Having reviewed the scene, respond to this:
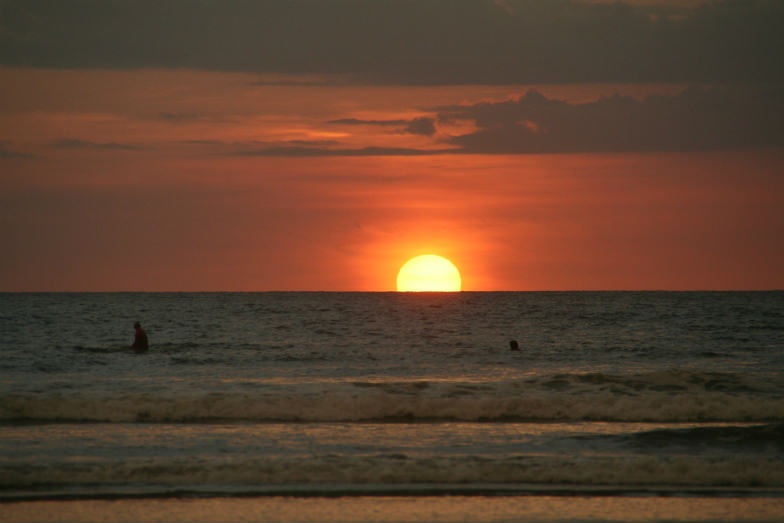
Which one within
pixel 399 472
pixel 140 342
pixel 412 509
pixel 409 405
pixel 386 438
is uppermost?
pixel 140 342

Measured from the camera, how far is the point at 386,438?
55.6 ft

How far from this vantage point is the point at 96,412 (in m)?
20.1

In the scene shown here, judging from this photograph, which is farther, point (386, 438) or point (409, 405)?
point (409, 405)

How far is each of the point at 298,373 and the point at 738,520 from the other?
2198 centimetres

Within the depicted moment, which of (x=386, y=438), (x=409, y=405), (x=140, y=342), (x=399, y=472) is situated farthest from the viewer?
(x=140, y=342)

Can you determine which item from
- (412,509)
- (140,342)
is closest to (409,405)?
(412,509)

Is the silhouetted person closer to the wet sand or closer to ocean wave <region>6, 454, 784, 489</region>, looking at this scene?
ocean wave <region>6, 454, 784, 489</region>

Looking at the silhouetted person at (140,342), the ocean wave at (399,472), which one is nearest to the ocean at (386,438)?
the ocean wave at (399,472)

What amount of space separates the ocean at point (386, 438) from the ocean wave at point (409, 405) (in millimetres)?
64

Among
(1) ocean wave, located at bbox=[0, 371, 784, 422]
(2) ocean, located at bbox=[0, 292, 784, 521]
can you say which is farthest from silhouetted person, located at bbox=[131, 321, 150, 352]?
(1) ocean wave, located at bbox=[0, 371, 784, 422]

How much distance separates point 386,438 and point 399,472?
3.43 meters

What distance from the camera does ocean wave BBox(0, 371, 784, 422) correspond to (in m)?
20.3

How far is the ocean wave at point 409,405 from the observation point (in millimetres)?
20281

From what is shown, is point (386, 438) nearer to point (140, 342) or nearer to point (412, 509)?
point (412, 509)
